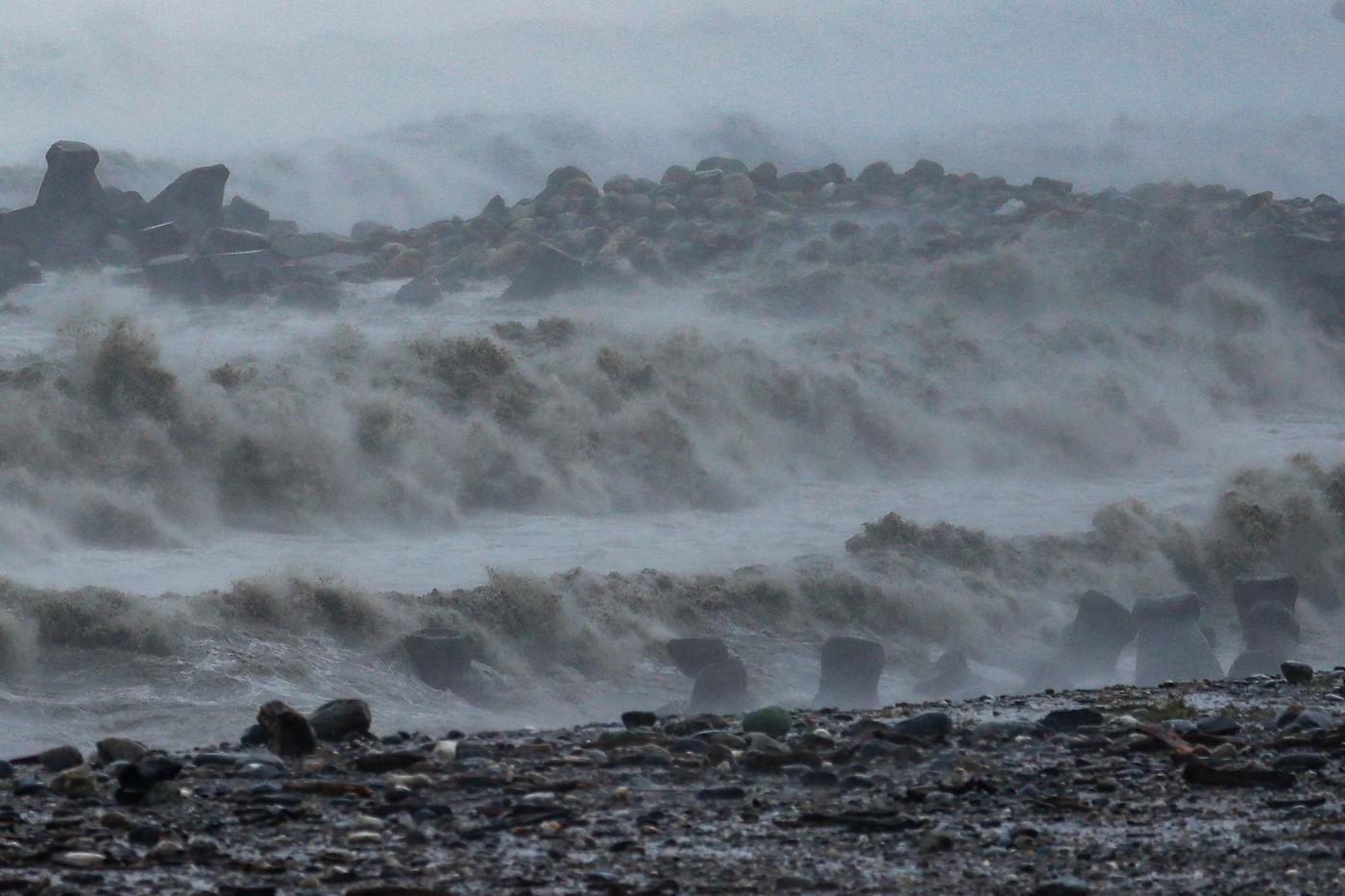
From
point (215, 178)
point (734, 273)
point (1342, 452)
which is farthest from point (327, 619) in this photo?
point (215, 178)

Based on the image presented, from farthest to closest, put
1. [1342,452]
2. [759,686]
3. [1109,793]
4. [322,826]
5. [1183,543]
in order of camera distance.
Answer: [1342,452]
[1183,543]
[759,686]
[1109,793]
[322,826]

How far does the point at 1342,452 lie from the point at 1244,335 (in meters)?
6.88

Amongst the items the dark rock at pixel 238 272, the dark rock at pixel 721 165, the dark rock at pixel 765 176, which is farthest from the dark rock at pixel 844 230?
the dark rock at pixel 238 272

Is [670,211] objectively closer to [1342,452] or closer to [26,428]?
[1342,452]

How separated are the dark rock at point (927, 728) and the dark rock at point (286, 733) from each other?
1.90 m

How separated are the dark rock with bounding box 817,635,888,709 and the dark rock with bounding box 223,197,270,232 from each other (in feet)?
75.9

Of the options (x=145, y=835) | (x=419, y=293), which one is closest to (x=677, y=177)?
(x=419, y=293)

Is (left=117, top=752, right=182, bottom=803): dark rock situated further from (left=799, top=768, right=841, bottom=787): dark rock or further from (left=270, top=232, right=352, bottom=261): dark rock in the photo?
(left=270, top=232, right=352, bottom=261): dark rock

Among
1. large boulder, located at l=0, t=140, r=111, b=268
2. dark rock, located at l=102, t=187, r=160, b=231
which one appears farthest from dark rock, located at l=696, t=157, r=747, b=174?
large boulder, located at l=0, t=140, r=111, b=268

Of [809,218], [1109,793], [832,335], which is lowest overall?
[1109,793]

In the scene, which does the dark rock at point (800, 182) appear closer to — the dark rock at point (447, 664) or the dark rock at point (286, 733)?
the dark rock at point (447, 664)

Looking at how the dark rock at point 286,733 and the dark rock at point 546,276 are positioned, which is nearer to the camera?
the dark rock at point 286,733

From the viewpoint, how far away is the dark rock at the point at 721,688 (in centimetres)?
912

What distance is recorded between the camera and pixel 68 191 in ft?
92.9
